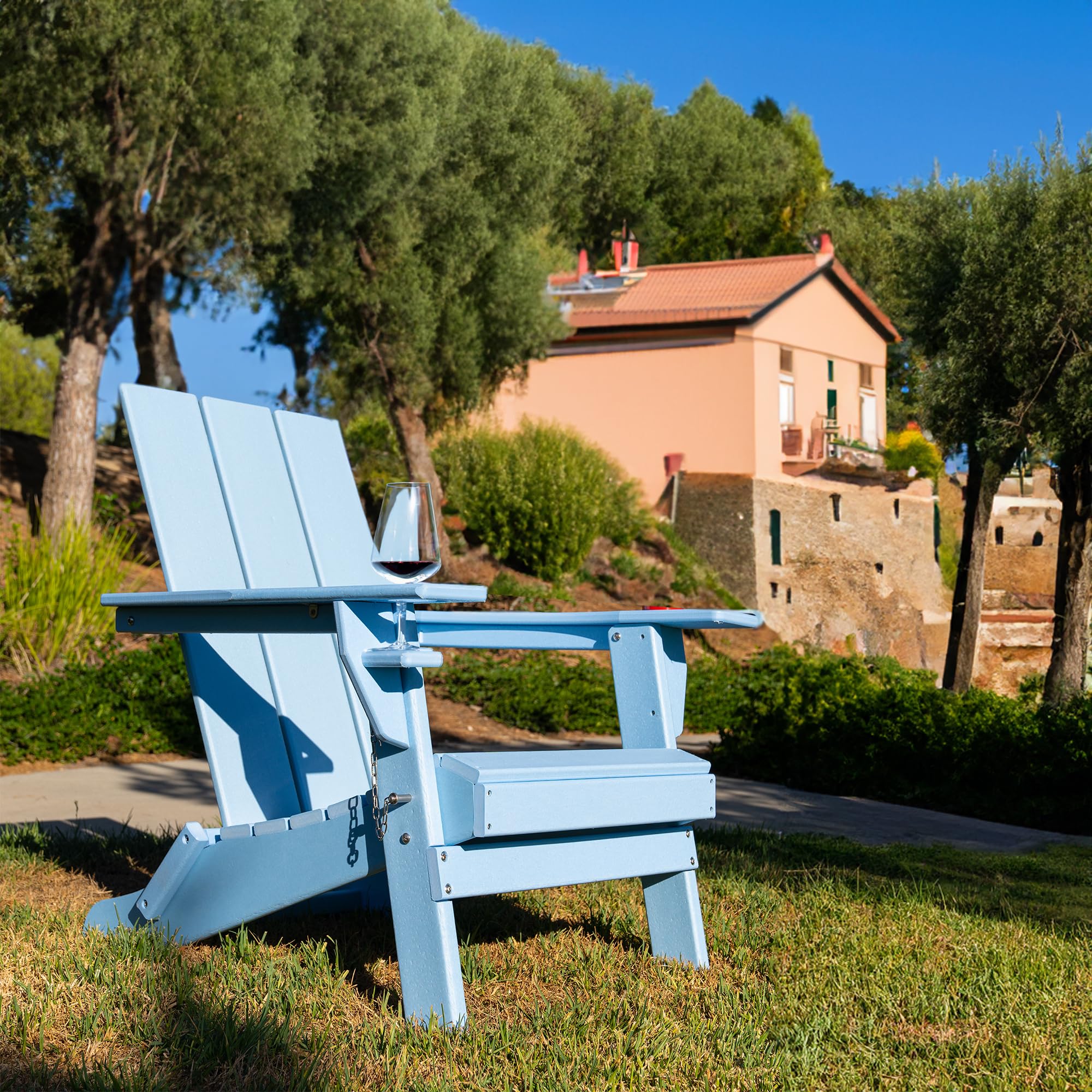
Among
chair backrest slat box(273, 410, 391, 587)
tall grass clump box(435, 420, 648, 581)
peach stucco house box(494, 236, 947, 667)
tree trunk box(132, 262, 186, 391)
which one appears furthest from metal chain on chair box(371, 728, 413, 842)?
peach stucco house box(494, 236, 947, 667)

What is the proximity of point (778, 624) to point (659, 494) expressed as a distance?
9.59ft

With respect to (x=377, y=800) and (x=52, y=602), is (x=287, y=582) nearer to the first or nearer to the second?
(x=377, y=800)

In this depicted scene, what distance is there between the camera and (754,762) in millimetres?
7262

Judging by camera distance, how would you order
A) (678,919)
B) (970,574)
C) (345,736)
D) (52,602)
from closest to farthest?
(678,919)
(345,736)
(52,602)
(970,574)

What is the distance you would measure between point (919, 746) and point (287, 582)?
414cm

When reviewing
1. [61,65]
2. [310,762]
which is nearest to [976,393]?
[61,65]

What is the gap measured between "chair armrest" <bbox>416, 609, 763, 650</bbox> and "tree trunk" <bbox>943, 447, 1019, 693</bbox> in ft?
34.4

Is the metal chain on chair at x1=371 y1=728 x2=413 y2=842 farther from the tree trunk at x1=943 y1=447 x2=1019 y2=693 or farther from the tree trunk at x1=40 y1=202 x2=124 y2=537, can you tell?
the tree trunk at x1=943 y1=447 x2=1019 y2=693

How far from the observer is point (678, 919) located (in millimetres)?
2904

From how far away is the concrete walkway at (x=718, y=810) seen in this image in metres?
5.19

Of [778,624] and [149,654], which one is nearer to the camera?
[149,654]

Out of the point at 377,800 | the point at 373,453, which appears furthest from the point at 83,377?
the point at 377,800

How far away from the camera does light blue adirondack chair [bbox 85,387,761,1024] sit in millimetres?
2369

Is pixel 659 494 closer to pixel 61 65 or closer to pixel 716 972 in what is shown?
pixel 61 65
